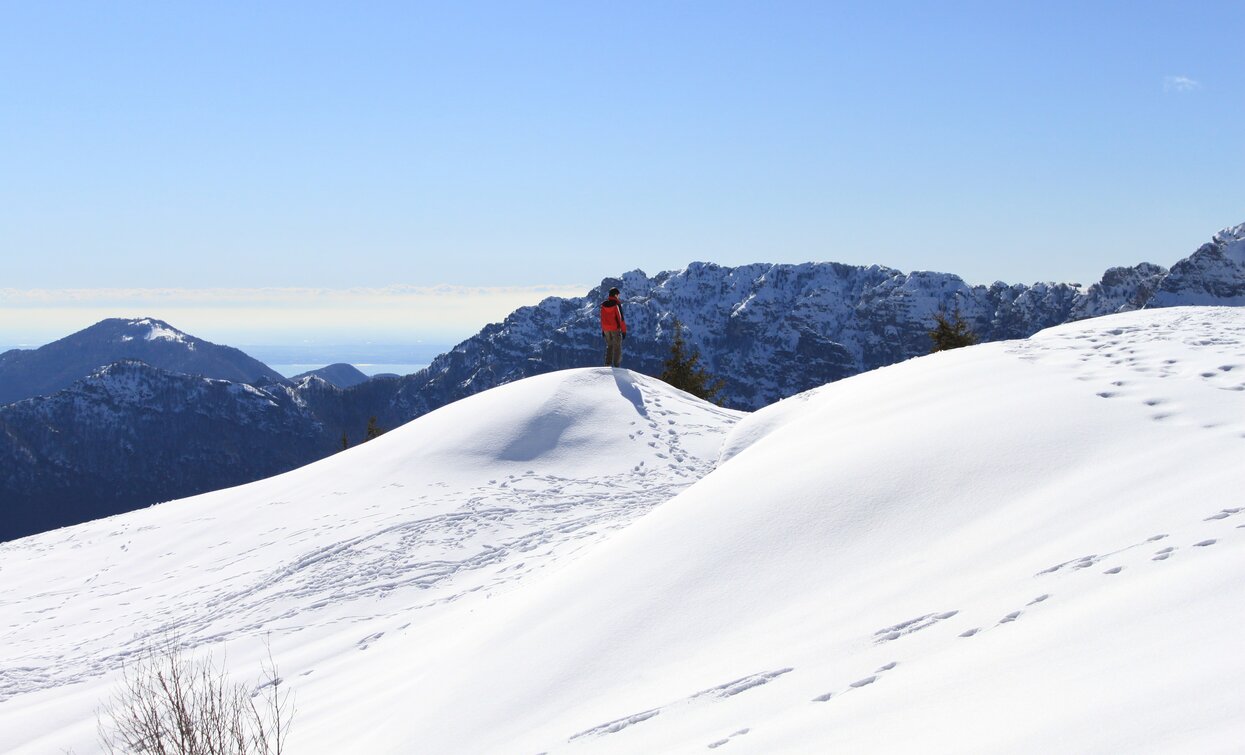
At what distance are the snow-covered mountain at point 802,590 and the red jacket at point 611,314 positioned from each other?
545cm

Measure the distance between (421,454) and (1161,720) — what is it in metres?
18.8

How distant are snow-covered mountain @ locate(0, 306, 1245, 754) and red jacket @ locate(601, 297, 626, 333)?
5.45 metres

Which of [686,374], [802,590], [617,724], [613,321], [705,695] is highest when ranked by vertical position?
[613,321]

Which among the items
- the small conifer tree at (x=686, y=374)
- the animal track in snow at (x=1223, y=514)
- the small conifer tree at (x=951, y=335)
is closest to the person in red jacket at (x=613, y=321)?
the small conifer tree at (x=686, y=374)

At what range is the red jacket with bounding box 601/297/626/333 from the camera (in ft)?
75.0

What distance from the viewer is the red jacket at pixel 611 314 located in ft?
75.0

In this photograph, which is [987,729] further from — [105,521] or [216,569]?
[105,521]

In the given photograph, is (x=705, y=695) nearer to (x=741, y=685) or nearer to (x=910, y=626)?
(x=741, y=685)

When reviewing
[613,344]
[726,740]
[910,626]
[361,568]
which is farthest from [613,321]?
[726,740]

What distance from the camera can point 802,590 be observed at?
8.01 metres

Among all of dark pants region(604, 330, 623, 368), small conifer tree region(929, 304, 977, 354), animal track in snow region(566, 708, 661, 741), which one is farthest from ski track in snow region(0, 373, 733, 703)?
small conifer tree region(929, 304, 977, 354)

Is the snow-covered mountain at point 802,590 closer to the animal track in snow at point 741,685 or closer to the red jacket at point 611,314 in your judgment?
the animal track in snow at point 741,685

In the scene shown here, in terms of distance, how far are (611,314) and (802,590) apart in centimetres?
1559

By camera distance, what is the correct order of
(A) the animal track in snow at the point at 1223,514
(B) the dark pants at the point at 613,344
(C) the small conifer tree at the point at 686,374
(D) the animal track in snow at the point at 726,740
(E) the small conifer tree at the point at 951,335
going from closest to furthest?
(D) the animal track in snow at the point at 726,740
(A) the animal track in snow at the point at 1223,514
(B) the dark pants at the point at 613,344
(C) the small conifer tree at the point at 686,374
(E) the small conifer tree at the point at 951,335
